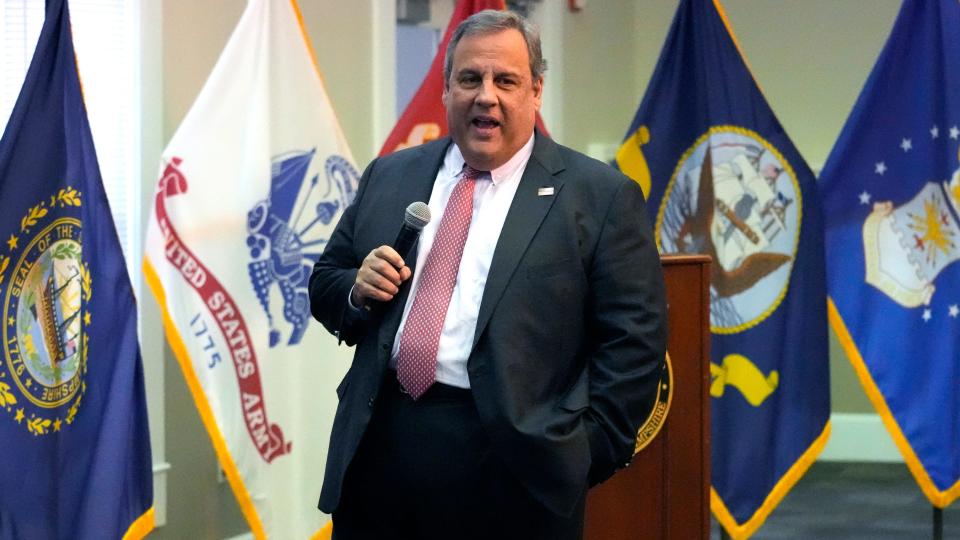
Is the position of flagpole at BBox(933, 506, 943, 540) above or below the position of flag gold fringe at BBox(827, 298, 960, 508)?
below

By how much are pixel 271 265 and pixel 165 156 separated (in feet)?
1.36

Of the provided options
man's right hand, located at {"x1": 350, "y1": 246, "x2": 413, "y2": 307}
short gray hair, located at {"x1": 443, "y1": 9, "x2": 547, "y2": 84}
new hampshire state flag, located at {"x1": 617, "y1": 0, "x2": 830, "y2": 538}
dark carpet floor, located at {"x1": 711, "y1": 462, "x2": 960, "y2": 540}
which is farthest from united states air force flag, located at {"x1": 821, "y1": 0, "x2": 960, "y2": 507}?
man's right hand, located at {"x1": 350, "y1": 246, "x2": 413, "y2": 307}

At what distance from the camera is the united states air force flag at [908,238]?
4207 mm

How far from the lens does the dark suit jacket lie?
2004mm

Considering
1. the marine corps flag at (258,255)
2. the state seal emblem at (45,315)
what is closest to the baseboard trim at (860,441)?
the marine corps flag at (258,255)

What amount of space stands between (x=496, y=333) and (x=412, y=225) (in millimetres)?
212

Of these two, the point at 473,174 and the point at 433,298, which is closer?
the point at 433,298

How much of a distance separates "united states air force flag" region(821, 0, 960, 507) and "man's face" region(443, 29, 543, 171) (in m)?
2.44

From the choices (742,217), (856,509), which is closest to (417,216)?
(742,217)

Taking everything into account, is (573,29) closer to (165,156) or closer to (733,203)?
(733,203)

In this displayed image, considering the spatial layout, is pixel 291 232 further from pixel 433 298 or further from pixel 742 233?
pixel 433 298

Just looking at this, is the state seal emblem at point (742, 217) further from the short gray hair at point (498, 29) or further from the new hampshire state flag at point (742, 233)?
the short gray hair at point (498, 29)

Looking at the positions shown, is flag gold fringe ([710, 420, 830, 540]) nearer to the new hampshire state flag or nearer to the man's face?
the new hampshire state flag

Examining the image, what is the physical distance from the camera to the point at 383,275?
6.57 ft
